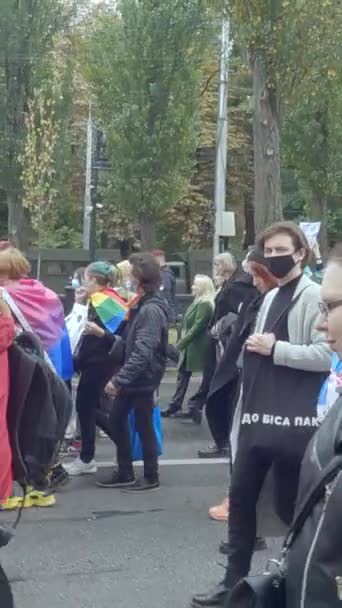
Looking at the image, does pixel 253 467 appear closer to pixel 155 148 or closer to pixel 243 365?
pixel 243 365

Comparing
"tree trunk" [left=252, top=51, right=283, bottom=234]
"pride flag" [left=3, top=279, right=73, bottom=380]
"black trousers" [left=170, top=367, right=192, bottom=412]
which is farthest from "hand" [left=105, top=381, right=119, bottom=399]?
"tree trunk" [left=252, top=51, right=283, bottom=234]

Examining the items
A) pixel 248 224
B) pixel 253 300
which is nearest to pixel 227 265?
pixel 253 300

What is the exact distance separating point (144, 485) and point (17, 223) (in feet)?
80.0

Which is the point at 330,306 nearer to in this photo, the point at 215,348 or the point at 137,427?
the point at 137,427

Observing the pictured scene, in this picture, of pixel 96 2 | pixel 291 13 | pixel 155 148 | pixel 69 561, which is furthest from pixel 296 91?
pixel 96 2

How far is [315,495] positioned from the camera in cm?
211

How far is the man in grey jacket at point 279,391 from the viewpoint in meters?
4.69

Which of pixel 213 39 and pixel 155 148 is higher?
pixel 213 39

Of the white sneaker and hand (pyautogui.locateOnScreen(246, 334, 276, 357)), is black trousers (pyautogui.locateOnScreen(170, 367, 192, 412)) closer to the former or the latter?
the white sneaker

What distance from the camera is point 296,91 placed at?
18.1 meters

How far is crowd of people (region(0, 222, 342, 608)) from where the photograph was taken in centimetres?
462

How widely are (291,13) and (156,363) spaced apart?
36.3ft

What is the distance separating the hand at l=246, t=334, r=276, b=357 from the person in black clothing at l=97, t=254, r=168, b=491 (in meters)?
2.85

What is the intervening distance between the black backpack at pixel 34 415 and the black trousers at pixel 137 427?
3.12 m
